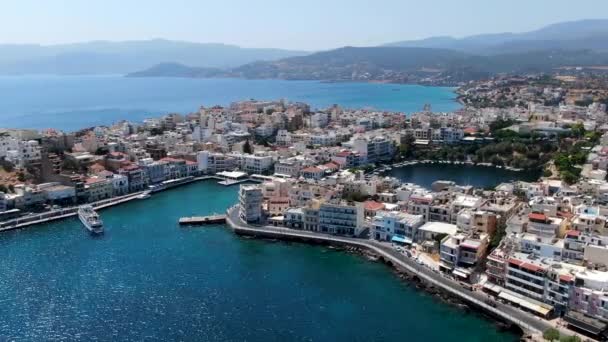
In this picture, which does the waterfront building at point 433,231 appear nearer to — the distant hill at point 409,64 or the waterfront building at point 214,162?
the waterfront building at point 214,162

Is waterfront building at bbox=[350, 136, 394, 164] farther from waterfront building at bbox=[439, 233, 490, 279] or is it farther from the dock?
waterfront building at bbox=[439, 233, 490, 279]

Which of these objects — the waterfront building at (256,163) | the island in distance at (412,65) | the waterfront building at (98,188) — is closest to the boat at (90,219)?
the waterfront building at (98,188)

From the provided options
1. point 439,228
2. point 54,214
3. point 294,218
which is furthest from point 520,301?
point 54,214

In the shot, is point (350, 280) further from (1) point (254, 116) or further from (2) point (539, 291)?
(1) point (254, 116)

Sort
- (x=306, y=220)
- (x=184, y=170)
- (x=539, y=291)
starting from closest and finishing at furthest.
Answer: (x=539, y=291) < (x=306, y=220) < (x=184, y=170)

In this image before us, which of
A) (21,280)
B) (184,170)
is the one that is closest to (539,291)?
(21,280)

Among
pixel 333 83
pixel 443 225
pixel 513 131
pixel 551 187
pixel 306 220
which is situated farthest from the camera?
pixel 333 83

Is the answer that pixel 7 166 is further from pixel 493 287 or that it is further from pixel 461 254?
pixel 493 287
